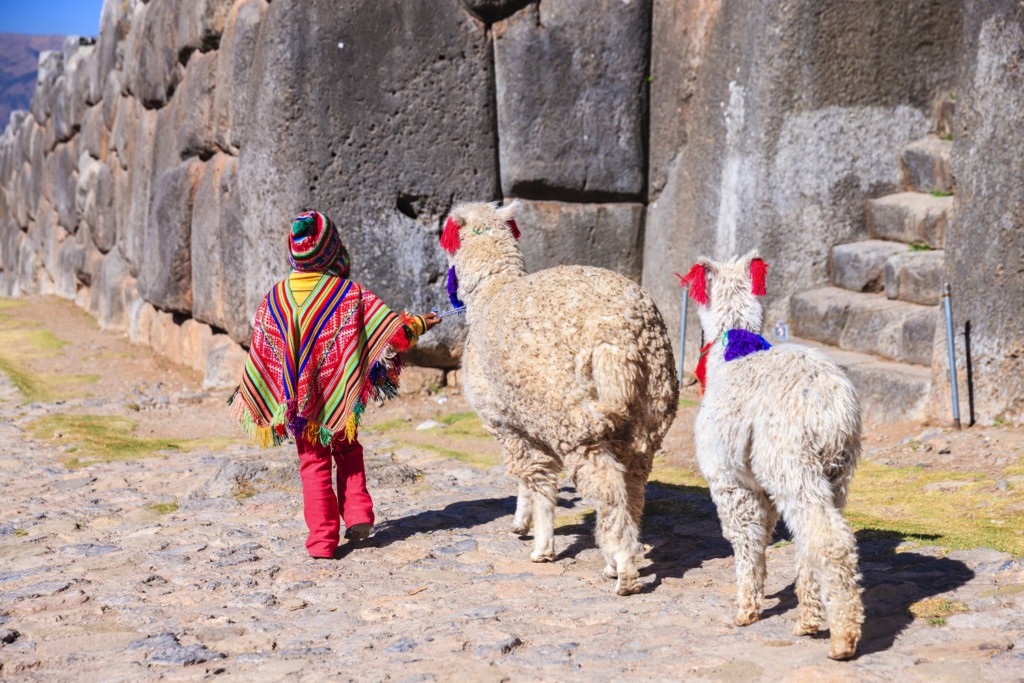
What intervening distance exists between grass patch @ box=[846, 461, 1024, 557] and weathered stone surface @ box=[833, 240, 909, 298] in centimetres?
240

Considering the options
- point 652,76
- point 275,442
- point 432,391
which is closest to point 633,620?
point 275,442

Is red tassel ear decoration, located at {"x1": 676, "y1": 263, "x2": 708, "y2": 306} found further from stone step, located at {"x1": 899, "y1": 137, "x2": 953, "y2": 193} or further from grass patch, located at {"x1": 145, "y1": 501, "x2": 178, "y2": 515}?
stone step, located at {"x1": 899, "y1": 137, "x2": 953, "y2": 193}

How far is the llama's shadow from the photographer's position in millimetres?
3871

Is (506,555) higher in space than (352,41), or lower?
lower

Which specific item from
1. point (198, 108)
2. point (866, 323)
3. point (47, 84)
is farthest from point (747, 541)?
point (47, 84)

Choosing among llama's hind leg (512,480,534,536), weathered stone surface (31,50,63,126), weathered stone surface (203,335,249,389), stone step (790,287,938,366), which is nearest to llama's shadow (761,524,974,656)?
llama's hind leg (512,480,534,536)

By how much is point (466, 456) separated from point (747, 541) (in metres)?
4.02

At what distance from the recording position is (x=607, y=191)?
1048cm

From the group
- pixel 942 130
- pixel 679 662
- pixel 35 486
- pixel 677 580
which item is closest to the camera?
pixel 679 662

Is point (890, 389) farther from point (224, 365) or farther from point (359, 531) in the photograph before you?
point (224, 365)

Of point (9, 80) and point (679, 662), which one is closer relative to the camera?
point (679, 662)

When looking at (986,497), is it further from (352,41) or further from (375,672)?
(352,41)

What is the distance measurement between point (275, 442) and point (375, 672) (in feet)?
7.18

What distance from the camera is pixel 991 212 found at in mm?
7051
